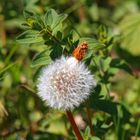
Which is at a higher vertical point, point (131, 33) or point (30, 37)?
point (30, 37)

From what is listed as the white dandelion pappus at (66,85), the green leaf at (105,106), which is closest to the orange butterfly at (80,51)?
the white dandelion pappus at (66,85)

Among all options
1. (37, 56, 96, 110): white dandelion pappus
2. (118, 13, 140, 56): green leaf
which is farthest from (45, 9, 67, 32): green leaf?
(118, 13, 140, 56): green leaf

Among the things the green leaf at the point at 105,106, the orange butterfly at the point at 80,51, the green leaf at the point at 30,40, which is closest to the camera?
the orange butterfly at the point at 80,51

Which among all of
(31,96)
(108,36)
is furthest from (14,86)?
(108,36)

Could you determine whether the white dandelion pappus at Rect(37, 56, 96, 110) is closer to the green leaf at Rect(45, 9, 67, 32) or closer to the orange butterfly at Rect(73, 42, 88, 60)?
the orange butterfly at Rect(73, 42, 88, 60)

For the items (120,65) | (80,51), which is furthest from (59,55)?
(120,65)

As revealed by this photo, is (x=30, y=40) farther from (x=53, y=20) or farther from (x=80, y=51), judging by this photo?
(x=80, y=51)

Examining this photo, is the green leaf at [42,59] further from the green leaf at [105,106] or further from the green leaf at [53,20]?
the green leaf at [105,106]
